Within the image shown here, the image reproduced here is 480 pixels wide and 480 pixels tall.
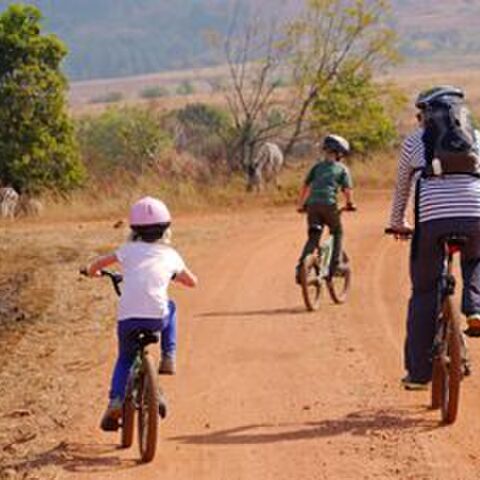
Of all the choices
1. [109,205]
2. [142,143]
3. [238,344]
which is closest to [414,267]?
[238,344]

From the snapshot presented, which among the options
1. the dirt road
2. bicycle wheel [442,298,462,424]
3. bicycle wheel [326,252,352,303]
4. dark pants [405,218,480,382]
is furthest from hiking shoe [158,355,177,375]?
bicycle wheel [326,252,352,303]

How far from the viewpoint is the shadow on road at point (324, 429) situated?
29.3 feet

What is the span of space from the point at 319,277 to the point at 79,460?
619 centimetres

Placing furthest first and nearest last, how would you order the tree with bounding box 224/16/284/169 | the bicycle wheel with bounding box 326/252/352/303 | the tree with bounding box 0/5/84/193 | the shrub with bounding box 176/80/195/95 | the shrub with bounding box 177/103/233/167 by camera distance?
the shrub with bounding box 176/80/195/95 < the shrub with bounding box 177/103/233/167 < the tree with bounding box 224/16/284/169 < the tree with bounding box 0/5/84/193 < the bicycle wheel with bounding box 326/252/352/303

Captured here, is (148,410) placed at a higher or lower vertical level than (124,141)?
higher

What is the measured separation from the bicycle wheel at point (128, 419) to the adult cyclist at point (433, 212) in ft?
6.59

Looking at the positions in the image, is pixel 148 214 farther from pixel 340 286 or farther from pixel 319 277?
pixel 340 286

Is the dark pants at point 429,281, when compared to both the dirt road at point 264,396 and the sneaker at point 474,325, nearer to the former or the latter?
the sneaker at point 474,325

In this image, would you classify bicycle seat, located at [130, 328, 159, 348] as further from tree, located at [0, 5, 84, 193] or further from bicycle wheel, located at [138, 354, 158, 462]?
tree, located at [0, 5, 84, 193]

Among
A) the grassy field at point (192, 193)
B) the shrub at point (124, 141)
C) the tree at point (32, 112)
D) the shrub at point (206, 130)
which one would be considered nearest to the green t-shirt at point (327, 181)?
the grassy field at point (192, 193)

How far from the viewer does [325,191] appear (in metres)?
14.3

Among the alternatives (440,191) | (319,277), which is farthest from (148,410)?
(319,277)

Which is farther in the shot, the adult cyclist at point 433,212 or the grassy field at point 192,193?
the grassy field at point 192,193

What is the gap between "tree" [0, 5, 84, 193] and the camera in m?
28.2
